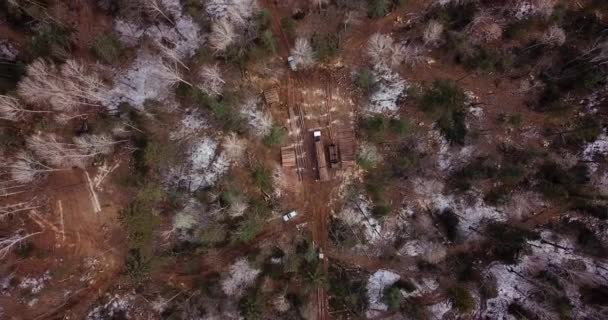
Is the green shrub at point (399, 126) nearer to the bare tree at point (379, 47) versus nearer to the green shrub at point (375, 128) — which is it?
the green shrub at point (375, 128)

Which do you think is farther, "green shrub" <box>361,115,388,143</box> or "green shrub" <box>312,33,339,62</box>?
"green shrub" <box>312,33,339,62</box>

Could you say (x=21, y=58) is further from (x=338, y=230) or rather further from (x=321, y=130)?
(x=338, y=230)

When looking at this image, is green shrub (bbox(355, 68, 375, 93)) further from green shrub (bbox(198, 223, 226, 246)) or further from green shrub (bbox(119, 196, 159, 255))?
green shrub (bbox(119, 196, 159, 255))

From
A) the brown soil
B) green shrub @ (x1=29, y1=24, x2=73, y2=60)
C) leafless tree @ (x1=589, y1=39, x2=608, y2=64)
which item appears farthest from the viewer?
the brown soil

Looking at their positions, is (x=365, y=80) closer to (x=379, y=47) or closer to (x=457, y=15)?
(x=379, y=47)

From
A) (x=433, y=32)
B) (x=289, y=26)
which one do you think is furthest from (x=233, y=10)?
(x=433, y=32)

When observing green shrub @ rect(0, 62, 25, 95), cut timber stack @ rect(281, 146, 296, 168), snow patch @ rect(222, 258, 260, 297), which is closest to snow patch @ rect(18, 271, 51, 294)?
snow patch @ rect(222, 258, 260, 297)
